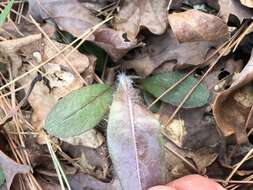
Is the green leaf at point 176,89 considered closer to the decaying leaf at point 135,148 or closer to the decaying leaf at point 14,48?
the decaying leaf at point 135,148

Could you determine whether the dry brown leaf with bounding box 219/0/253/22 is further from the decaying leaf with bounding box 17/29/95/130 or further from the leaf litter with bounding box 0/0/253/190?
the decaying leaf with bounding box 17/29/95/130

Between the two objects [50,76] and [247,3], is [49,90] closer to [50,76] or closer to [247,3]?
[50,76]

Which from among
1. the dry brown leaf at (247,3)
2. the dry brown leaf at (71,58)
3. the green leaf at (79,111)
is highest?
the dry brown leaf at (247,3)

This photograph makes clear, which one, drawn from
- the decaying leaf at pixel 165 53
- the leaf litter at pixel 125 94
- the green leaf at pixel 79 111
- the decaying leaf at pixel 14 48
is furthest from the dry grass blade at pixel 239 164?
the decaying leaf at pixel 14 48

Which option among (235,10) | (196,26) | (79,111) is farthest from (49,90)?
(235,10)

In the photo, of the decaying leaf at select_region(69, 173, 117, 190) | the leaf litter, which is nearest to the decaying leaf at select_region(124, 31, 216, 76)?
the leaf litter

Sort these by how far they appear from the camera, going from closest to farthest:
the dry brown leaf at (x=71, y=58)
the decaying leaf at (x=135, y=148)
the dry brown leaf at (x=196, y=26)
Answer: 1. the decaying leaf at (x=135, y=148)
2. the dry brown leaf at (x=196, y=26)
3. the dry brown leaf at (x=71, y=58)

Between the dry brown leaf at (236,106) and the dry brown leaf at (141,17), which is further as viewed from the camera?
the dry brown leaf at (141,17)

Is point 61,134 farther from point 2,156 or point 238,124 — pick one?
point 238,124
